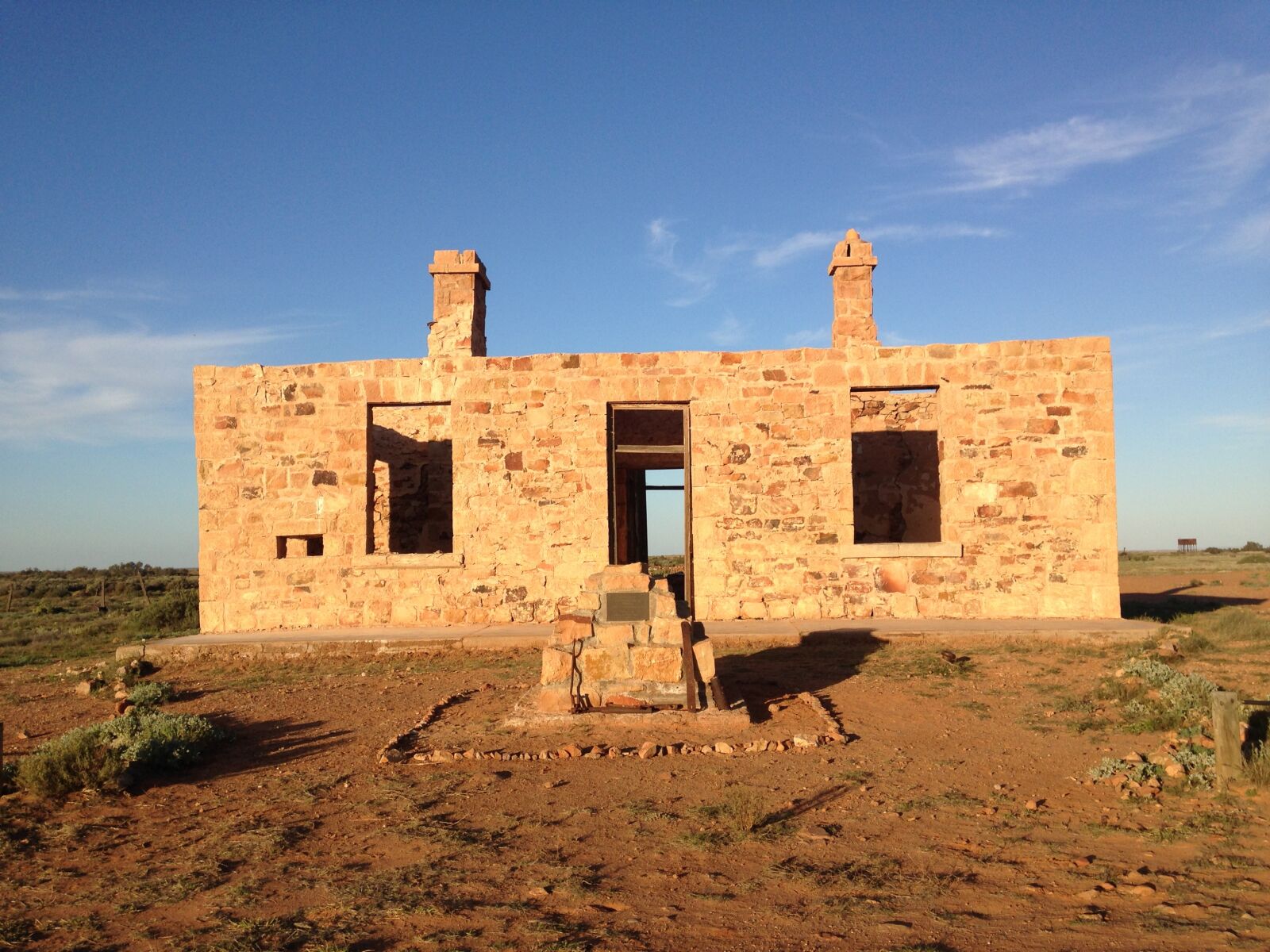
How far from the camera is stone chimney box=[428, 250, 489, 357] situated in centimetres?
1148

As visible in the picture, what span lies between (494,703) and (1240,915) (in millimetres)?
5481

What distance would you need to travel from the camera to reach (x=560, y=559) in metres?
11.1

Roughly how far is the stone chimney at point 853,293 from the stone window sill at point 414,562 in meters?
5.56

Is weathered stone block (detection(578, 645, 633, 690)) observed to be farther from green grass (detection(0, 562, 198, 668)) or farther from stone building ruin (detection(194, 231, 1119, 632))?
green grass (detection(0, 562, 198, 668))

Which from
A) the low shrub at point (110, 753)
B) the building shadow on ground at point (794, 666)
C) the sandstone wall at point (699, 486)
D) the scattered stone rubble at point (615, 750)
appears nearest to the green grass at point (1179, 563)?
the sandstone wall at point (699, 486)

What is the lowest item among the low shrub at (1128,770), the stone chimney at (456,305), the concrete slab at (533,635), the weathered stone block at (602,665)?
the low shrub at (1128,770)

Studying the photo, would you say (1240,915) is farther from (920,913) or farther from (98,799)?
(98,799)

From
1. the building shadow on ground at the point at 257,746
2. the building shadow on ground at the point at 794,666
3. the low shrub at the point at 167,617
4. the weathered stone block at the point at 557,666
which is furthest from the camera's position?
the low shrub at the point at 167,617

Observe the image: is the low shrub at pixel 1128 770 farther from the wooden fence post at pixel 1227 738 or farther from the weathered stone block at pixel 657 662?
the weathered stone block at pixel 657 662

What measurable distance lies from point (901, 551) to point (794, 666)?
2.81m

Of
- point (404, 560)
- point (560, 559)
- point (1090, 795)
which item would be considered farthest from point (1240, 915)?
point (404, 560)

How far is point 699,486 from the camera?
11.1 meters

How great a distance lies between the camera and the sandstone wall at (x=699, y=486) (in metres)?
10.9

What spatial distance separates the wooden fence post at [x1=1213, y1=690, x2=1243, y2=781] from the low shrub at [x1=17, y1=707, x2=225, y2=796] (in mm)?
6269
